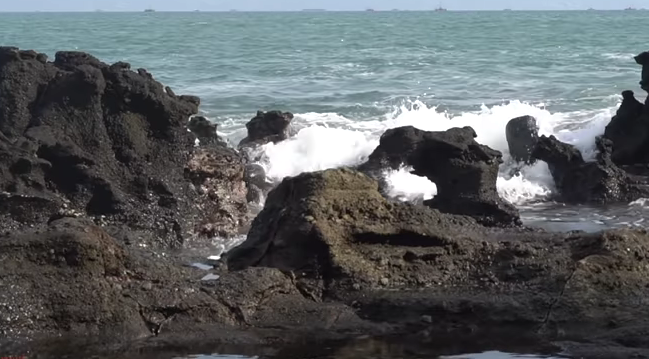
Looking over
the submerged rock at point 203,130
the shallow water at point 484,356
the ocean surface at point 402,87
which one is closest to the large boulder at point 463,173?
the ocean surface at point 402,87

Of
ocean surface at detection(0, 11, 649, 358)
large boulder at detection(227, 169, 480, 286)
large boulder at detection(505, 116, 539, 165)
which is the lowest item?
ocean surface at detection(0, 11, 649, 358)

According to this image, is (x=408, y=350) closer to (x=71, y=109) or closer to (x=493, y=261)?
(x=493, y=261)

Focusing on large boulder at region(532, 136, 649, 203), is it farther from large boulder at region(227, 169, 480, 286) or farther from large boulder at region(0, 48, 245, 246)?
large boulder at region(227, 169, 480, 286)

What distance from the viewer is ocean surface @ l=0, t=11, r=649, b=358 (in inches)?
555

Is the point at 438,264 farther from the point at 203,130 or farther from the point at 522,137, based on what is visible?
the point at 522,137

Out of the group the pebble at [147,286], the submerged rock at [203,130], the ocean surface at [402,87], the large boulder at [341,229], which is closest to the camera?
the pebble at [147,286]

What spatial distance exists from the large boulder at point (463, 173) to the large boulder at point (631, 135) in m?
4.01

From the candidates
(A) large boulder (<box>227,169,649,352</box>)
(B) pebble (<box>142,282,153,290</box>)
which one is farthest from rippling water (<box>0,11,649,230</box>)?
(B) pebble (<box>142,282,153,290</box>)

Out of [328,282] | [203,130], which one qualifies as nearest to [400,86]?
[203,130]

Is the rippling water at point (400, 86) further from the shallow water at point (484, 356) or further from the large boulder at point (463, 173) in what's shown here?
the shallow water at point (484, 356)

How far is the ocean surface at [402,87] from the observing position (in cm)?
1411

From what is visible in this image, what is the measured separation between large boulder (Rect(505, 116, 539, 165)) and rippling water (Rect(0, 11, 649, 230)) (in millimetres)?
717

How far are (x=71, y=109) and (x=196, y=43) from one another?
114 ft

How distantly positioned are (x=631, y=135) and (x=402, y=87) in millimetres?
12903
